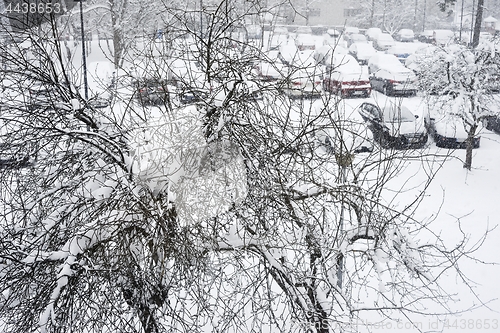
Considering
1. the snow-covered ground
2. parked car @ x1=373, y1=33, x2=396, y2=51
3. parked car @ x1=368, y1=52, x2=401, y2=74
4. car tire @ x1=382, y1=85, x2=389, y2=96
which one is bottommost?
the snow-covered ground

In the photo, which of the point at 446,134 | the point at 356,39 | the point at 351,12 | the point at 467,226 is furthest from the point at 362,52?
the point at 351,12

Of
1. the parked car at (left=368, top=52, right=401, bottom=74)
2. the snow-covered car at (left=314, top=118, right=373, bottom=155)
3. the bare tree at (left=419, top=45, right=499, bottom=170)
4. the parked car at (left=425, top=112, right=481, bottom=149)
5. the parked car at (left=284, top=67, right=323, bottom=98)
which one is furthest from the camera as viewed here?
the parked car at (left=368, top=52, right=401, bottom=74)

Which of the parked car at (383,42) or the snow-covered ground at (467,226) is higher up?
the parked car at (383,42)

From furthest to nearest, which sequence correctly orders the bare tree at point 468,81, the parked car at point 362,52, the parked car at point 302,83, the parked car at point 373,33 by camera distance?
1. the parked car at point 373,33
2. the parked car at point 362,52
3. the bare tree at point 468,81
4. the parked car at point 302,83

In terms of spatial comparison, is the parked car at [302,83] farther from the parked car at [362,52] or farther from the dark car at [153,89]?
the parked car at [362,52]

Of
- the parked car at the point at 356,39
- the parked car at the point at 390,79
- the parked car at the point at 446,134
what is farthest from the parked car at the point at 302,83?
the parked car at the point at 356,39

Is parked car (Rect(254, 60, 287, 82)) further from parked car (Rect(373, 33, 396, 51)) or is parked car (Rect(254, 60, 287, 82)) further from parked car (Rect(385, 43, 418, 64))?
parked car (Rect(373, 33, 396, 51))


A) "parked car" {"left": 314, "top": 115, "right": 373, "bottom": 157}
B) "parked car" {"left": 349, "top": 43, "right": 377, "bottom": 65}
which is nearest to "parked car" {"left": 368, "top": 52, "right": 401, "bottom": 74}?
"parked car" {"left": 349, "top": 43, "right": 377, "bottom": 65}

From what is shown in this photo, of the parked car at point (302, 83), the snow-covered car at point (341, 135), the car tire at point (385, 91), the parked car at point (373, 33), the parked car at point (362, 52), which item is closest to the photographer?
the parked car at point (302, 83)

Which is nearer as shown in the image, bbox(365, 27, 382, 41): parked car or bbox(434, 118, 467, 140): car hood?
bbox(434, 118, 467, 140): car hood

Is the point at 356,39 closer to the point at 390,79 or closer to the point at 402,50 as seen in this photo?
the point at 402,50

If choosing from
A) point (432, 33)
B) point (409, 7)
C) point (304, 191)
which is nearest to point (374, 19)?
point (409, 7)

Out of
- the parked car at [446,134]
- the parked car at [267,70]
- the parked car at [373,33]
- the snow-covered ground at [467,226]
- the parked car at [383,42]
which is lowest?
the snow-covered ground at [467,226]

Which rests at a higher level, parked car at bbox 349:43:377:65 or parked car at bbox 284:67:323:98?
parked car at bbox 284:67:323:98
